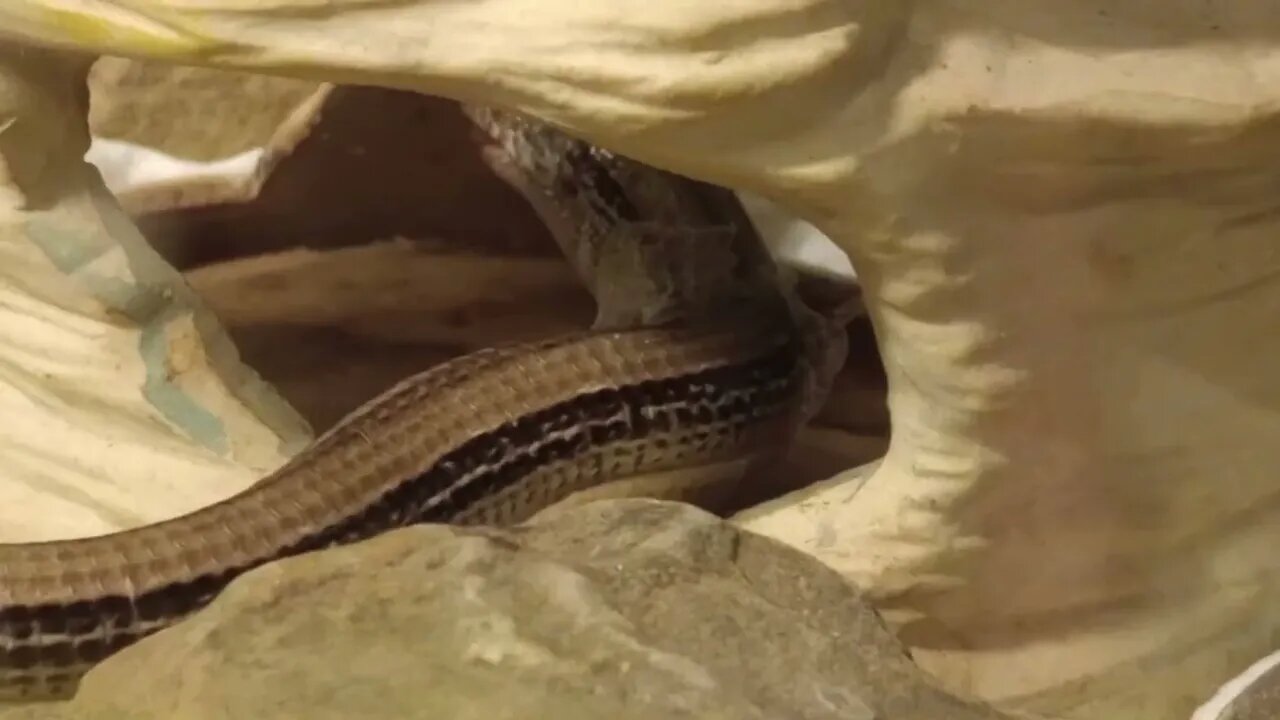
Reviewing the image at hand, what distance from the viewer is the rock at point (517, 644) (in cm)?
83

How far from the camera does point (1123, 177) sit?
3.01 ft

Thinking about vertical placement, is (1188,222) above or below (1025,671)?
above

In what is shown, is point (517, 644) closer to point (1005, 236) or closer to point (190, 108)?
point (1005, 236)

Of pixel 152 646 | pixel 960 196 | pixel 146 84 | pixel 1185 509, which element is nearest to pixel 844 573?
pixel 1185 509

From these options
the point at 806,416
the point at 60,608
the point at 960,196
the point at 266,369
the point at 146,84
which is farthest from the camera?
the point at 146,84

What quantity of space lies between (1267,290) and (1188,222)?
0.44ft

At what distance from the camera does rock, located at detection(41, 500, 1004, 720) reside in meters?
0.83

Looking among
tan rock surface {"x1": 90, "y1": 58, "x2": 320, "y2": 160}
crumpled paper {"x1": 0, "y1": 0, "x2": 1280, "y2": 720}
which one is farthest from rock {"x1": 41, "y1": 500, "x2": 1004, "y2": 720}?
tan rock surface {"x1": 90, "y1": 58, "x2": 320, "y2": 160}

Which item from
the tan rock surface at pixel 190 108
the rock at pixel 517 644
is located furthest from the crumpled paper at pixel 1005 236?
the tan rock surface at pixel 190 108

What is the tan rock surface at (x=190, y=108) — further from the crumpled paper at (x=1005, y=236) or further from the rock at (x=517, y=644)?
the rock at (x=517, y=644)

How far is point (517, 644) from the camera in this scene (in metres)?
0.86

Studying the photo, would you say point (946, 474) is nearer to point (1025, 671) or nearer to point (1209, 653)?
point (1025, 671)

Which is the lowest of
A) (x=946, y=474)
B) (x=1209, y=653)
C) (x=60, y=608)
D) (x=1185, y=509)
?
(x=1209, y=653)

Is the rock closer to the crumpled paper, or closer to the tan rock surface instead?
the crumpled paper
